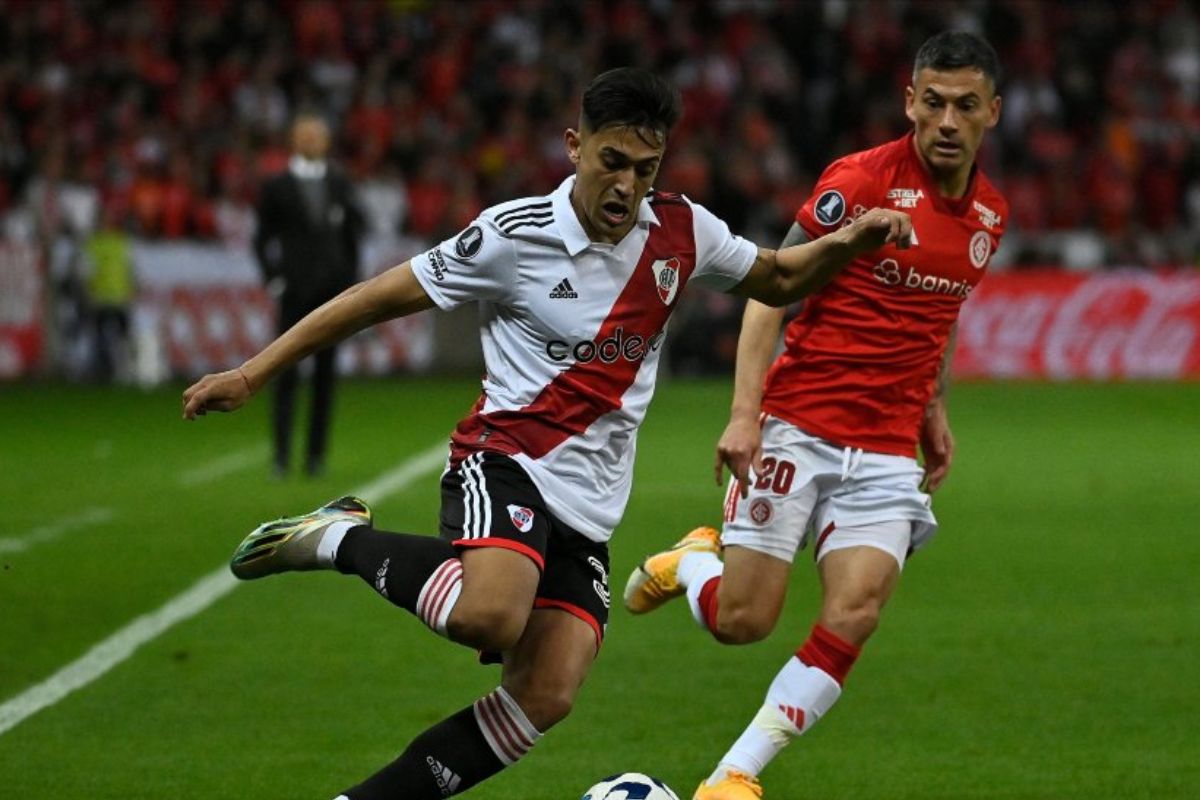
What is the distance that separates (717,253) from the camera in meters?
5.25

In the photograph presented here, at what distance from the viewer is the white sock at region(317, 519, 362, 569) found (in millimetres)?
5270

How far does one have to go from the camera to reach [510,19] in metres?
26.8

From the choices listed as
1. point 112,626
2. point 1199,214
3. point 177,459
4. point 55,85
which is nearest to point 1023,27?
point 1199,214

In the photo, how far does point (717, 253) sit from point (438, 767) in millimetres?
1461

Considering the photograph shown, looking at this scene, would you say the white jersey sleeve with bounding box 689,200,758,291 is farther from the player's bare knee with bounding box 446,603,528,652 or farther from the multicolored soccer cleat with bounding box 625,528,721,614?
the multicolored soccer cleat with bounding box 625,528,721,614

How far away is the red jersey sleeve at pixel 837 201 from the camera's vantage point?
5906 mm

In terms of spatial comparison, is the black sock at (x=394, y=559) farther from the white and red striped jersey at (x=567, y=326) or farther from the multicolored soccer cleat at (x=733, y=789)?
the multicolored soccer cleat at (x=733, y=789)

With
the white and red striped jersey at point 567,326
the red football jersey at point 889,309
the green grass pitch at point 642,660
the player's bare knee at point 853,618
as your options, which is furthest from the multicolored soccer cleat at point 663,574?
Answer: the white and red striped jersey at point 567,326

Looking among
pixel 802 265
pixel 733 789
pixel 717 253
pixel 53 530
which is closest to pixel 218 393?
pixel 717 253

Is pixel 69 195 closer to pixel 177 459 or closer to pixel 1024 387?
pixel 177 459

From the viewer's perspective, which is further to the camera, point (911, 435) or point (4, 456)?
point (4, 456)

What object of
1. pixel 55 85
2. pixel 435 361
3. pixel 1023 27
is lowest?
pixel 435 361

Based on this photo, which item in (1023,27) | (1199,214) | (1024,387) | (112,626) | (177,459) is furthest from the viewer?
(1023,27)

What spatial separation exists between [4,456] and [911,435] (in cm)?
1034
